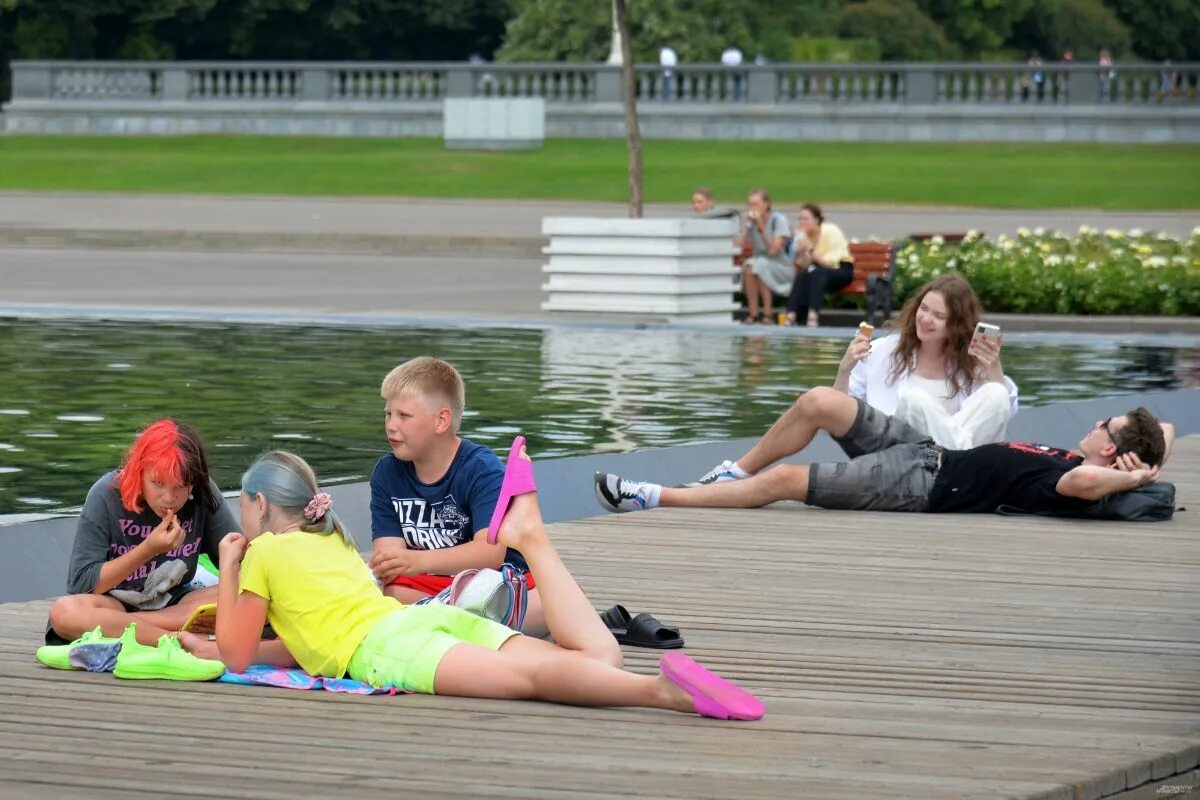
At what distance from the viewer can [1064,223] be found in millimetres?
40312

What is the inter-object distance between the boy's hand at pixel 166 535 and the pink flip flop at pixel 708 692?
68.2 inches

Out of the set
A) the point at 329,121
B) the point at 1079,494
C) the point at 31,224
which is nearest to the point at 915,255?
the point at 1079,494

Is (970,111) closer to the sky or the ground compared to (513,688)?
closer to the sky

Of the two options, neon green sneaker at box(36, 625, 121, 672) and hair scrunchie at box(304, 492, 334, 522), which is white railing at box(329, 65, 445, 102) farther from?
hair scrunchie at box(304, 492, 334, 522)

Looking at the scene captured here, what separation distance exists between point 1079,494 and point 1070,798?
4.97 m

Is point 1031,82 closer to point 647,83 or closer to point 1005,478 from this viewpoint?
point 647,83

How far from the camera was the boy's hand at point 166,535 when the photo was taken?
22.3 feet

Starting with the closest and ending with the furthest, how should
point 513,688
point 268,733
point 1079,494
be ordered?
point 268,733
point 513,688
point 1079,494

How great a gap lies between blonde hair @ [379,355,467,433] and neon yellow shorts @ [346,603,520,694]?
28.8 inches

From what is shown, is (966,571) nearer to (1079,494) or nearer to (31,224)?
(1079,494)

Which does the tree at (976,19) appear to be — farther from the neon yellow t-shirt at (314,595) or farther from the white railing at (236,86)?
the neon yellow t-shirt at (314,595)

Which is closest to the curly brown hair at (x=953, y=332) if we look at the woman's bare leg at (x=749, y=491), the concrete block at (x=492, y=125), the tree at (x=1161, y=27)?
the woman's bare leg at (x=749, y=491)

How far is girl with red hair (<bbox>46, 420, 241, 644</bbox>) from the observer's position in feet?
22.2

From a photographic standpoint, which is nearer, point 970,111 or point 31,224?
point 31,224
